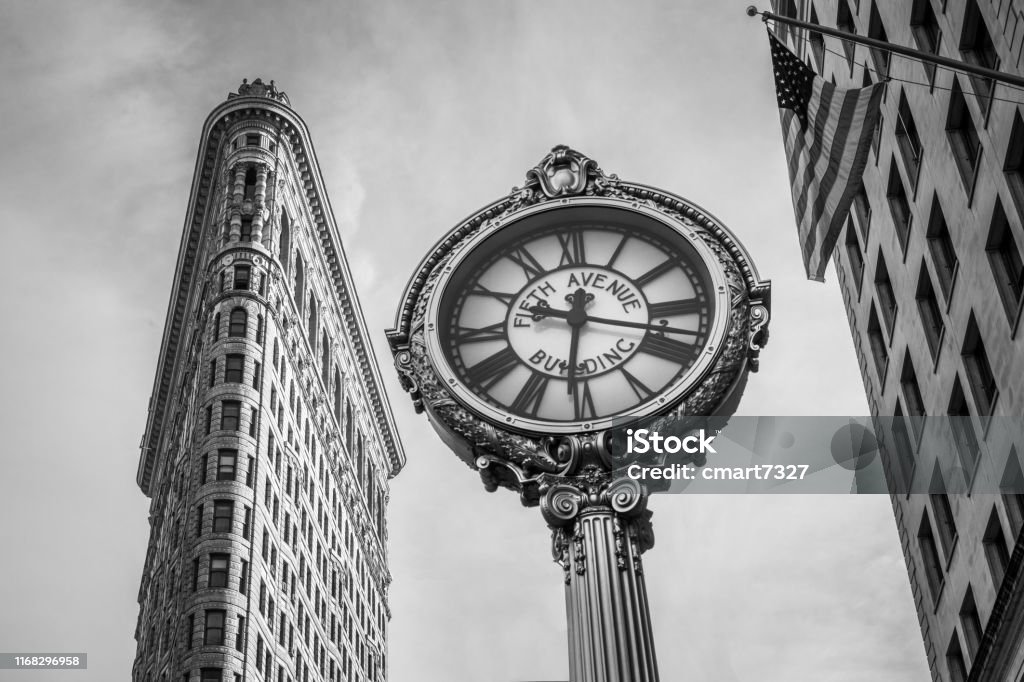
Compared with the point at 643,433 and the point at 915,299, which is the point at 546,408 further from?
the point at 915,299

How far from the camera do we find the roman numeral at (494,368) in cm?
800

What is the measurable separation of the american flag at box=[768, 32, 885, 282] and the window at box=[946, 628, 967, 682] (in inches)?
686

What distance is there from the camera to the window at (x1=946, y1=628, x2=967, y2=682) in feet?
99.0

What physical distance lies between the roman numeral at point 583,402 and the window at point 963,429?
21.7m

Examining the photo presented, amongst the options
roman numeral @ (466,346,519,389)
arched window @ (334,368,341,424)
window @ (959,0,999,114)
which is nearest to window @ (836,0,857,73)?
window @ (959,0,999,114)

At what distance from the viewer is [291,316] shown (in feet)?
293

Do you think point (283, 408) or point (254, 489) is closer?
point (254, 489)

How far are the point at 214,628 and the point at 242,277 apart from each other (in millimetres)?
24300

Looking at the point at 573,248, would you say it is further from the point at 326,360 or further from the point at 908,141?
the point at 326,360

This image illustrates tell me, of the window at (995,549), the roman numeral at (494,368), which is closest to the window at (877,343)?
the window at (995,549)

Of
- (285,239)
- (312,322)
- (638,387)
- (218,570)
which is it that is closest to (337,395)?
(312,322)

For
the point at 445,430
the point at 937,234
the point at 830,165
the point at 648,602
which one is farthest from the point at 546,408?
the point at 937,234

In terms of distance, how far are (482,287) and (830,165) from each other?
23.6 feet

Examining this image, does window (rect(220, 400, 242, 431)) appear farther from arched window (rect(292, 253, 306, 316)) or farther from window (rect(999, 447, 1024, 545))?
window (rect(999, 447, 1024, 545))
